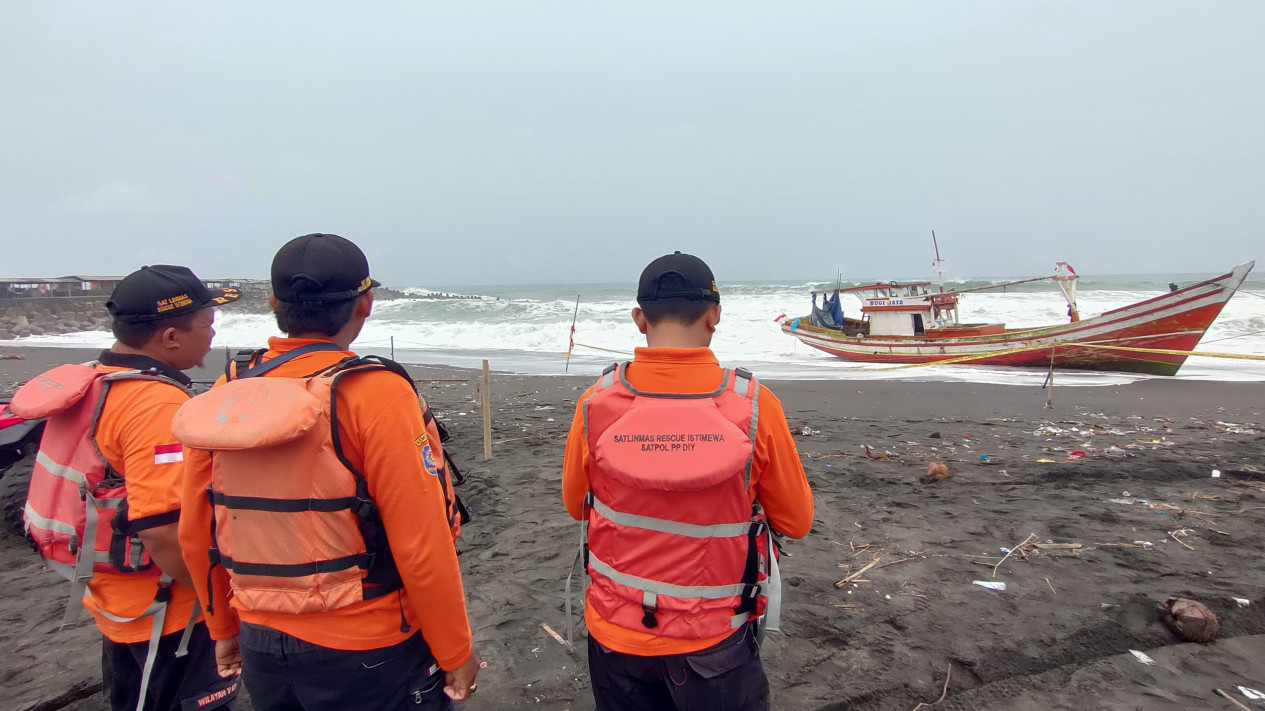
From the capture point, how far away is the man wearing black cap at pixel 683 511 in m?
1.62

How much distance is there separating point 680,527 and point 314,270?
1.19 meters

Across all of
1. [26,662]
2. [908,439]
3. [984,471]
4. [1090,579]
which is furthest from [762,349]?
[26,662]

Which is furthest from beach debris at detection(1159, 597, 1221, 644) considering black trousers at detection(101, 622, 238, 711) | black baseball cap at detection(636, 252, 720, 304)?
black trousers at detection(101, 622, 238, 711)

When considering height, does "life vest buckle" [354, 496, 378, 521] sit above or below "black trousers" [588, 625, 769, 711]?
above

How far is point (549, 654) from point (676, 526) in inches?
78.4

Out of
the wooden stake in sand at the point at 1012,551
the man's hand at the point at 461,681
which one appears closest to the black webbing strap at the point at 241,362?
the man's hand at the point at 461,681

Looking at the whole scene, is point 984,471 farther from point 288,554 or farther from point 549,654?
point 288,554

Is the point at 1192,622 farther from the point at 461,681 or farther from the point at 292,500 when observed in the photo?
the point at 292,500

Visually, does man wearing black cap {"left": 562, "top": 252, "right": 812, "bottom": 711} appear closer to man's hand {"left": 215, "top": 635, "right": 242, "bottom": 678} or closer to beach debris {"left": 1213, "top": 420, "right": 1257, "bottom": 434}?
man's hand {"left": 215, "top": 635, "right": 242, "bottom": 678}

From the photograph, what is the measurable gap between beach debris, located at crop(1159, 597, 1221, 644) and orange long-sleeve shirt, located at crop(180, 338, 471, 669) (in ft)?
12.3

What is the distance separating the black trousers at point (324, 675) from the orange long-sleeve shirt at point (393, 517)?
3 cm

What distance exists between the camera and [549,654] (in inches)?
127

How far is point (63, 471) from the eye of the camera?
6.40ft

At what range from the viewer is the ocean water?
611 inches
